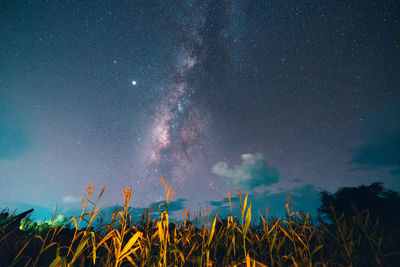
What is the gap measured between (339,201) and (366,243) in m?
13.5

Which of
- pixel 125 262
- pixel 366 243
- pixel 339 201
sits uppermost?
pixel 339 201

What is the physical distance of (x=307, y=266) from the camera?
1.65 meters

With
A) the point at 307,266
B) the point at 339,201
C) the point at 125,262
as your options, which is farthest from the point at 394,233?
the point at 339,201

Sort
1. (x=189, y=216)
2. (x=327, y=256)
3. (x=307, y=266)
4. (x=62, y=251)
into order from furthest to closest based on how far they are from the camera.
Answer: (x=189, y=216) → (x=62, y=251) → (x=327, y=256) → (x=307, y=266)

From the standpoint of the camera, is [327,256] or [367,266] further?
[327,256]

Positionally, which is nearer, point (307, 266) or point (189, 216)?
point (307, 266)

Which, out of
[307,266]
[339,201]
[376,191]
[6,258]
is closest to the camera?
[307,266]

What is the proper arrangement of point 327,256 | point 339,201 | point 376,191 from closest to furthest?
point 327,256
point 376,191
point 339,201

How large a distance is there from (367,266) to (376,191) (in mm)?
14725

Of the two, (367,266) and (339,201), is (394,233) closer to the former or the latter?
(367,266)

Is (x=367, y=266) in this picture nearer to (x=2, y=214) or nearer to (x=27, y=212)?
(x=27, y=212)

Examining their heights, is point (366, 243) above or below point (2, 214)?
below

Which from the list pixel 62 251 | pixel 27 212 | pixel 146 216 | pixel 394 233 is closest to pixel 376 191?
pixel 394 233

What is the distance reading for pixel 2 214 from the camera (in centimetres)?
332
